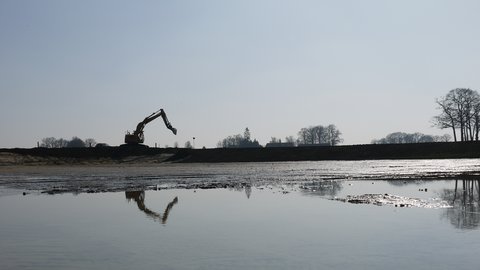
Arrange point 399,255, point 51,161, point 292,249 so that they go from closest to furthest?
point 399,255 → point 292,249 → point 51,161

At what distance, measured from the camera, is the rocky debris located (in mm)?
19734

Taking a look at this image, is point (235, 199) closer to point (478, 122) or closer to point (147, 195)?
→ point (147, 195)

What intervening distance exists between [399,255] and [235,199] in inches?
551

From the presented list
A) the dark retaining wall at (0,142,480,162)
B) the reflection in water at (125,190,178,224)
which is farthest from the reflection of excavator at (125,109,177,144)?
the reflection in water at (125,190,178,224)

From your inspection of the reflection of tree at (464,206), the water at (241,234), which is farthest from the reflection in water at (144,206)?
the reflection of tree at (464,206)

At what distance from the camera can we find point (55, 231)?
15.1 m

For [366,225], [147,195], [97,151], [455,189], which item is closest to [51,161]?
[97,151]

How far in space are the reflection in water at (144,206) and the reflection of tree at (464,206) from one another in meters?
9.51

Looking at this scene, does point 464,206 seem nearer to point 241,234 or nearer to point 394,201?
point 394,201

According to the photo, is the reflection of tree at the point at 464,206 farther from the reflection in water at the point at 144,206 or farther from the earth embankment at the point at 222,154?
the earth embankment at the point at 222,154

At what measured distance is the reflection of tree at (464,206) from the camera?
15.0m

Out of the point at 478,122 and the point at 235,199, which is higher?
the point at 478,122

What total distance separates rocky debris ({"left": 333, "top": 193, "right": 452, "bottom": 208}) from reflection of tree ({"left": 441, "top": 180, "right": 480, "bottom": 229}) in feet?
2.06

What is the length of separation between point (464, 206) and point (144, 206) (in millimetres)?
13159
